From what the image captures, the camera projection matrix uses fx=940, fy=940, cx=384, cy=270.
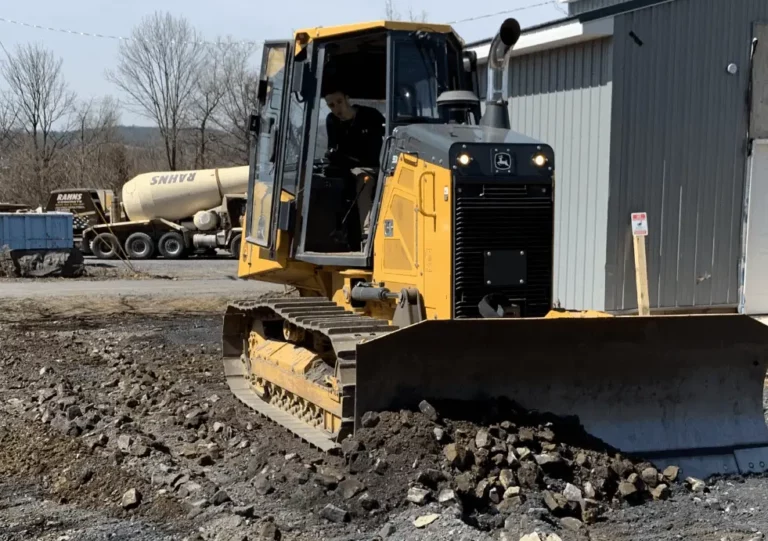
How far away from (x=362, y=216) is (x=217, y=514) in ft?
10.1

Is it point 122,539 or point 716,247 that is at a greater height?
point 716,247

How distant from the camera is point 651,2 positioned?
12266 mm

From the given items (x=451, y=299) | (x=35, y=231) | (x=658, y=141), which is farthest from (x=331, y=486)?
(x=35, y=231)

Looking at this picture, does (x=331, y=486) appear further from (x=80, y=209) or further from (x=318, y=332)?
(x=80, y=209)

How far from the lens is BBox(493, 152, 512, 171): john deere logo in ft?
20.3

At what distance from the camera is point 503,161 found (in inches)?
245

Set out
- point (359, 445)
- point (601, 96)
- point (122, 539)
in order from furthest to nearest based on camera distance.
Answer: point (601, 96) → point (359, 445) → point (122, 539)

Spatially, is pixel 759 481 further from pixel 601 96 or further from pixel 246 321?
pixel 601 96

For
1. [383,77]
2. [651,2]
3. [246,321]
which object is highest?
[651,2]

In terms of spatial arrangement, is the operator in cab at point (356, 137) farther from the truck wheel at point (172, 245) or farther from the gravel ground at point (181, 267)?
the truck wheel at point (172, 245)

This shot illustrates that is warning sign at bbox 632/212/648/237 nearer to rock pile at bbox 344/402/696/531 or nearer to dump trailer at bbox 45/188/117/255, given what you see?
rock pile at bbox 344/402/696/531

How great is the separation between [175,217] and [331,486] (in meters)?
23.7

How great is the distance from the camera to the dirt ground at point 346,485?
4906 mm

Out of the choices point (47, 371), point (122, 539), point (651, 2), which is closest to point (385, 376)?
point (122, 539)
